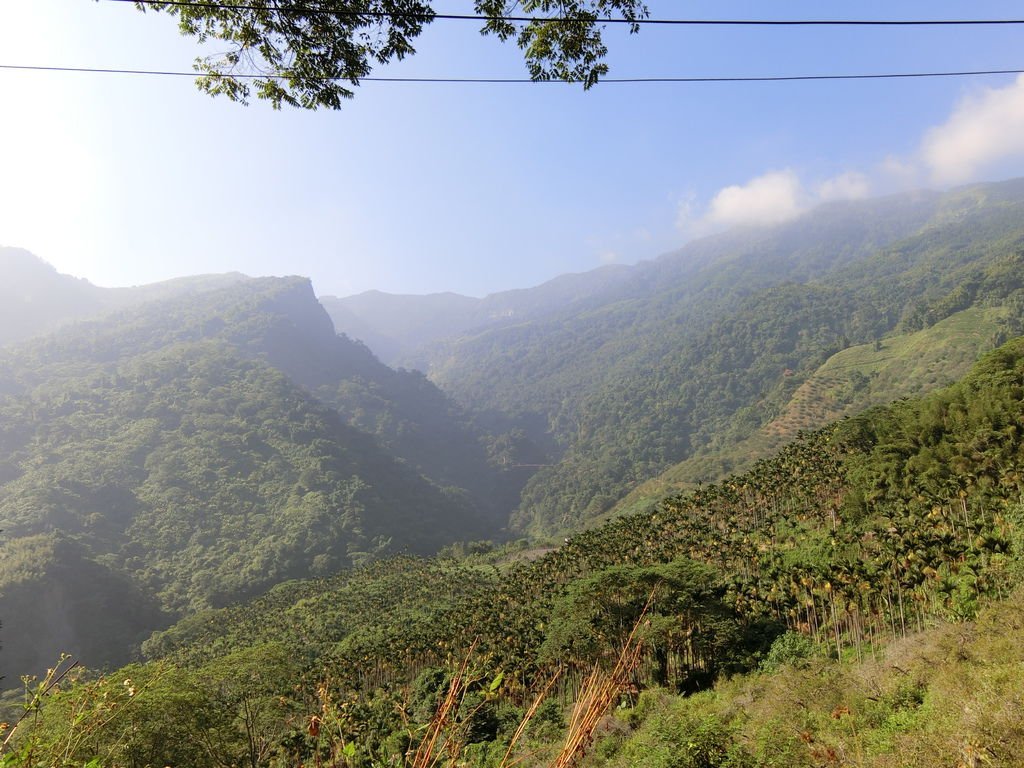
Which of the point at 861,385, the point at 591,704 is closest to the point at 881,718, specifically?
the point at 591,704

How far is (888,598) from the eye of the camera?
135 ft

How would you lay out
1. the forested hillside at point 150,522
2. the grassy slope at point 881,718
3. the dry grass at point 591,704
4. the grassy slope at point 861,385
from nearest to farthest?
the dry grass at point 591,704 → the grassy slope at point 881,718 → the forested hillside at point 150,522 → the grassy slope at point 861,385

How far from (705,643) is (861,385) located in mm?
153095

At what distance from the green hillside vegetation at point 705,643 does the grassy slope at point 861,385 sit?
76.1 metres

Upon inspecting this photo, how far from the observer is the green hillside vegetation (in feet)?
30.1

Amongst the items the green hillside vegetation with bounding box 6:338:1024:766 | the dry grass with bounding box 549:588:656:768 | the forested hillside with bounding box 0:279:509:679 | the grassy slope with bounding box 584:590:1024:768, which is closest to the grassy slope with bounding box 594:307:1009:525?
the green hillside vegetation with bounding box 6:338:1024:766

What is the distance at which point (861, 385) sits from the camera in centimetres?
16275

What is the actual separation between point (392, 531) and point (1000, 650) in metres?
171

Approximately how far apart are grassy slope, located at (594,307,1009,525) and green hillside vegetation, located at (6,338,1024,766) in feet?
250

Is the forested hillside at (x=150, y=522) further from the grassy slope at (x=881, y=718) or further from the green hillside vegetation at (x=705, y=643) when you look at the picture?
the grassy slope at (x=881, y=718)

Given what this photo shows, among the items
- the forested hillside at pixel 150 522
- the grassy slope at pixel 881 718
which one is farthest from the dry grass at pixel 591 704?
the forested hillside at pixel 150 522

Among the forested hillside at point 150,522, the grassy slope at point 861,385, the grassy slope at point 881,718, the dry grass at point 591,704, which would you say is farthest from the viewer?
the grassy slope at point 861,385

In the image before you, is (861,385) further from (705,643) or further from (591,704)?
(591,704)

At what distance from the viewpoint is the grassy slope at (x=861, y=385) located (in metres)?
147
